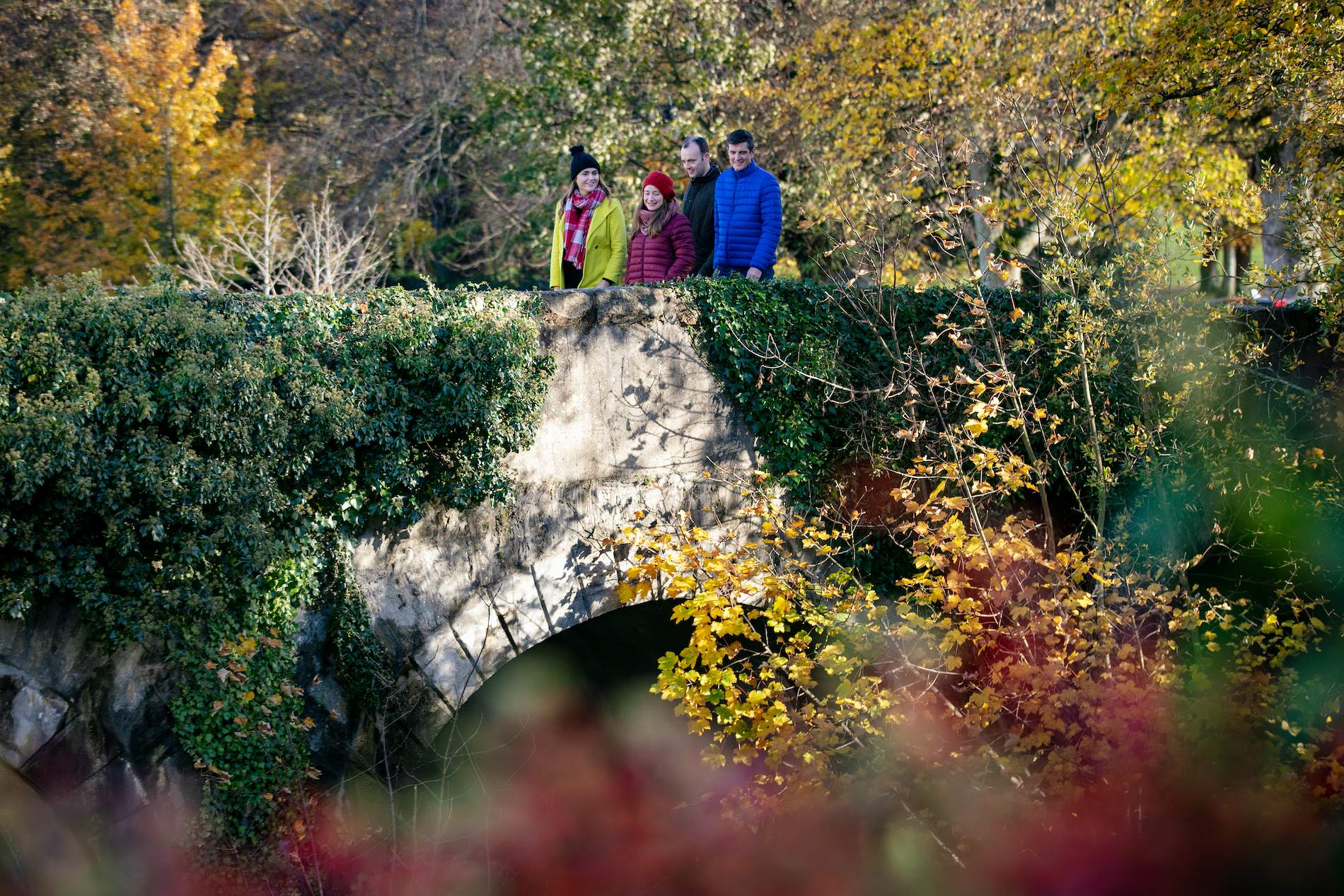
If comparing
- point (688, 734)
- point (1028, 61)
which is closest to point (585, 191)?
point (688, 734)

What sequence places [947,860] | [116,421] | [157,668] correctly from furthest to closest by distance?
[947,860], [157,668], [116,421]

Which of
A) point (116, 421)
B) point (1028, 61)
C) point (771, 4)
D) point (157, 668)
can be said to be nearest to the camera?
point (116, 421)

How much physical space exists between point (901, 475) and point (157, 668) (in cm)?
534

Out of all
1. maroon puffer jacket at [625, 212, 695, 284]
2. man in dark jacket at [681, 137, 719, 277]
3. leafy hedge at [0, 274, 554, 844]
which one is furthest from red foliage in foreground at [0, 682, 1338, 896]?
man in dark jacket at [681, 137, 719, 277]

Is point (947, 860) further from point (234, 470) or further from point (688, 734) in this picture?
point (234, 470)

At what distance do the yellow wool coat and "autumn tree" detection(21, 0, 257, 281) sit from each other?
27.0ft

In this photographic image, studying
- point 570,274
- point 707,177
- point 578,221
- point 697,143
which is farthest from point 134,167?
point 697,143

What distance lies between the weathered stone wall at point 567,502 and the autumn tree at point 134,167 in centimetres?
908

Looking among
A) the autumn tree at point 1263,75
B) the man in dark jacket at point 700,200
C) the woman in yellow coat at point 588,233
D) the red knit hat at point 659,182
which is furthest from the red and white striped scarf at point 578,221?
the autumn tree at point 1263,75

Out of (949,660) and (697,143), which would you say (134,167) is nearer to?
(697,143)

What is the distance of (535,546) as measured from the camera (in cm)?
752

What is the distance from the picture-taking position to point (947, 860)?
7125 millimetres

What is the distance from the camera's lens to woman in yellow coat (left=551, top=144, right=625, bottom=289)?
8.00 meters

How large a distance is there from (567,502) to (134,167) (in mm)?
10246
